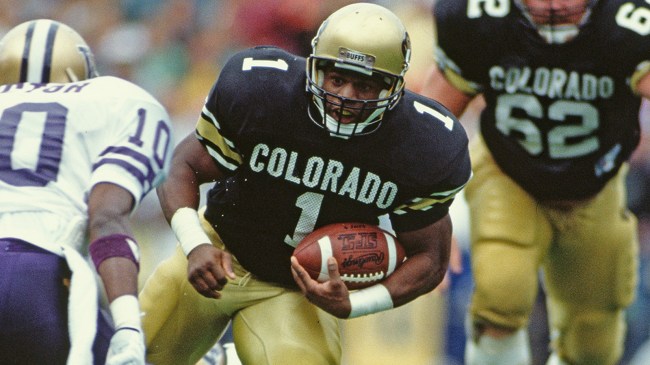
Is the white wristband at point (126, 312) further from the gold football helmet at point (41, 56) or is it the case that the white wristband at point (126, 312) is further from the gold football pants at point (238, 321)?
the gold football helmet at point (41, 56)

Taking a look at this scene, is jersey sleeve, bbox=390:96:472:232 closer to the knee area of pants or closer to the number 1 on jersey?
the number 1 on jersey

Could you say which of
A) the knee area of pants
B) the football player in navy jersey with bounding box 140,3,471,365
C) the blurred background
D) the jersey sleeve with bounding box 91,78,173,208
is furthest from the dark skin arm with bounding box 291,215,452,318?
the blurred background

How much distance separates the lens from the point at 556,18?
470 centimetres

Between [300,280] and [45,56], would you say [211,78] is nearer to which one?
[45,56]

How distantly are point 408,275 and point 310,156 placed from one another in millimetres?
443

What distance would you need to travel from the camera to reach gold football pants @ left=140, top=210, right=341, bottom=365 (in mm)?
3867

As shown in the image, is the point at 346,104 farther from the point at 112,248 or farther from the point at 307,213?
the point at 112,248

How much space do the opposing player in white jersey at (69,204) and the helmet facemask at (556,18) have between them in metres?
1.47

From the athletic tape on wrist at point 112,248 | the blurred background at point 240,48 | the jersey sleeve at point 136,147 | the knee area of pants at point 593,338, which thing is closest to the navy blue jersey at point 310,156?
the jersey sleeve at point 136,147

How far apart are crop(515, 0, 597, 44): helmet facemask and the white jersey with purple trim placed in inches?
58.2

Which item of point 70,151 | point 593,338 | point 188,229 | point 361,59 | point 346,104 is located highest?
point 361,59

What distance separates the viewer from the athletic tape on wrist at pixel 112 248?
12.1ft

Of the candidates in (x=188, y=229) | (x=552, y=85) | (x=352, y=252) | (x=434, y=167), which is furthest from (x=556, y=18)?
(x=188, y=229)

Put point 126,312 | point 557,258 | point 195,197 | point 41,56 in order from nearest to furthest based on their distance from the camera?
1. point 126,312
2. point 195,197
3. point 41,56
4. point 557,258
